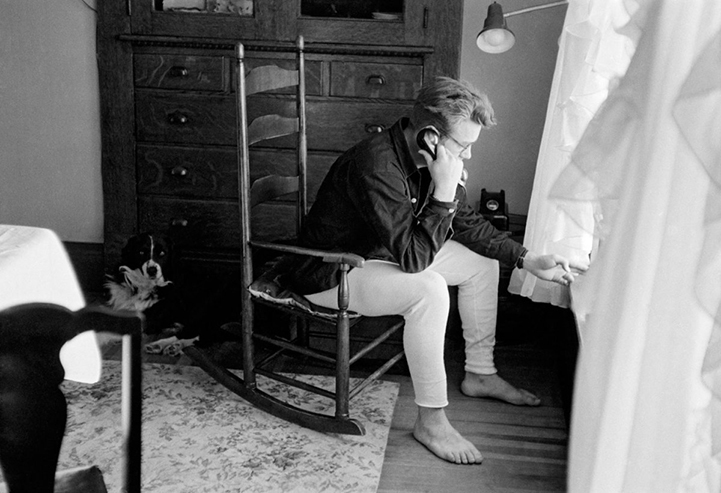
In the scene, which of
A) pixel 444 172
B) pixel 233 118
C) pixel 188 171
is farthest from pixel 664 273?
pixel 188 171

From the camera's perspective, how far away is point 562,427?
259cm

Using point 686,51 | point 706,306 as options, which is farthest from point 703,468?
point 686,51

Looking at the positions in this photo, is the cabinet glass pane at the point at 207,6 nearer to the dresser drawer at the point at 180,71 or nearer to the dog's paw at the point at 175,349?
the dresser drawer at the point at 180,71

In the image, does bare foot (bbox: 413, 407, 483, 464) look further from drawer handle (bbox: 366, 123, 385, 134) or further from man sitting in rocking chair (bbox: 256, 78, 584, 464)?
drawer handle (bbox: 366, 123, 385, 134)

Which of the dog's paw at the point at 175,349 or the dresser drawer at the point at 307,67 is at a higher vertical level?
the dresser drawer at the point at 307,67

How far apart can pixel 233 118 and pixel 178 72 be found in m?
0.26

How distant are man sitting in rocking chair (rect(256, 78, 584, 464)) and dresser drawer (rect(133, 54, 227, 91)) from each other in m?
0.89

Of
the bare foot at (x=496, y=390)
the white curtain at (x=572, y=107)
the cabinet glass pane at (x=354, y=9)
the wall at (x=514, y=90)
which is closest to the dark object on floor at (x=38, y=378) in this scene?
the white curtain at (x=572, y=107)

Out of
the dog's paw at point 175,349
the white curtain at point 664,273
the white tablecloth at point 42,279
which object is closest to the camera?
the white curtain at point 664,273

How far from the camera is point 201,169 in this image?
3.28m

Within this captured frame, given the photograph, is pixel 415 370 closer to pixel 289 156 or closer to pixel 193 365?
pixel 193 365

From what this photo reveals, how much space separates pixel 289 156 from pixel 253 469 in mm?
1304

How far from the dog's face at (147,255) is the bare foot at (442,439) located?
118cm

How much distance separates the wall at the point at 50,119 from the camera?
3480 millimetres
